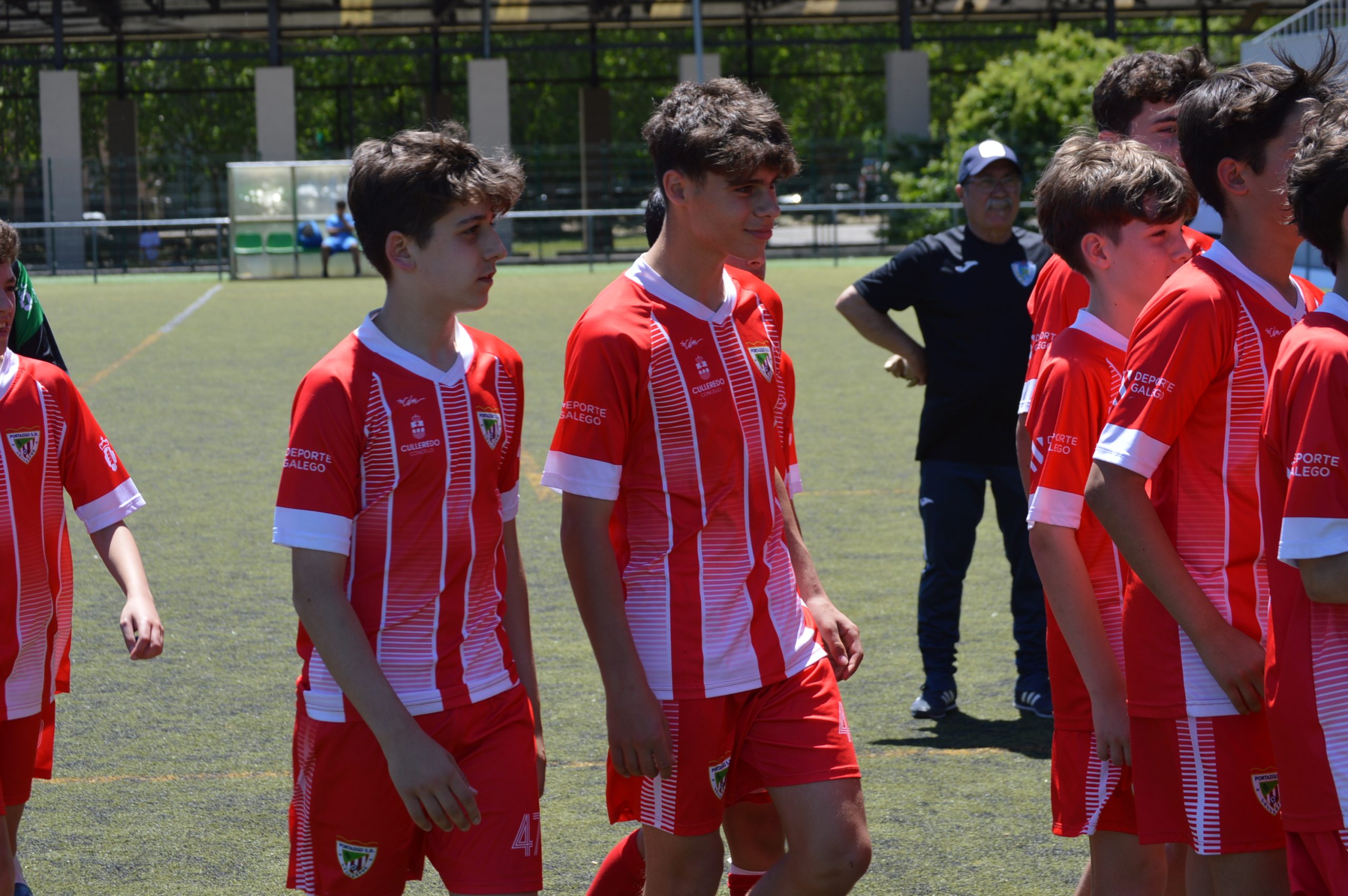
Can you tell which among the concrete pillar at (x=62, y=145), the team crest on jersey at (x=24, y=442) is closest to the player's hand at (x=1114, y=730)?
the team crest on jersey at (x=24, y=442)

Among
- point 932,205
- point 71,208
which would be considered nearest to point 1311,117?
point 932,205

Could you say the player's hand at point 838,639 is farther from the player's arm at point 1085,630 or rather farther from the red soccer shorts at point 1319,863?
the red soccer shorts at point 1319,863

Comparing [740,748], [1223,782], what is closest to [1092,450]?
[1223,782]

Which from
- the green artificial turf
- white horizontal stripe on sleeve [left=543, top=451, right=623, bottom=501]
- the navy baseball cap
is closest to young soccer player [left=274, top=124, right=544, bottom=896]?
white horizontal stripe on sleeve [left=543, top=451, right=623, bottom=501]

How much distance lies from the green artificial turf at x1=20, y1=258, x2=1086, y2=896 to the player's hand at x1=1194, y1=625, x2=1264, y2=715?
1786 millimetres

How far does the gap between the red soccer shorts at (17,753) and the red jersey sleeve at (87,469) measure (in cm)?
48

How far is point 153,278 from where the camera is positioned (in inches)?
1265

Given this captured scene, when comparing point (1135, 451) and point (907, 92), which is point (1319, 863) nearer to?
point (1135, 451)

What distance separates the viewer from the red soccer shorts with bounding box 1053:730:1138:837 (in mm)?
3150

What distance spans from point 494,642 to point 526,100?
5681 centimetres

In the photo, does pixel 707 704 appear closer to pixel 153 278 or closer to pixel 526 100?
pixel 153 278

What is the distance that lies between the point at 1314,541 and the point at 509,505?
1564 millimetres

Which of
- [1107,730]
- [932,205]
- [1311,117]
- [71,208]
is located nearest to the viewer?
[1311,117]

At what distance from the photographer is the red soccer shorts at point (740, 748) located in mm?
3191
